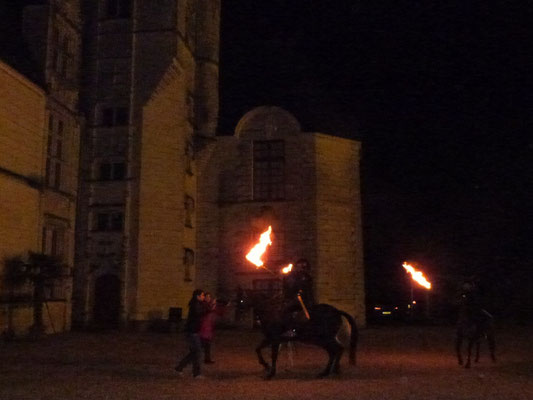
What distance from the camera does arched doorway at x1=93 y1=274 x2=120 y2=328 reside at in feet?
83.3

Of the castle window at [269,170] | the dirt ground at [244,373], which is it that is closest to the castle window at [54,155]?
the dirt ground at [244,373]

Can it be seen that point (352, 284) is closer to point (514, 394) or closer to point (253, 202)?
point (253, 202)

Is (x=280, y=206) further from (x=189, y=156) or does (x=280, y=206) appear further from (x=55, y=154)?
(x=55, y=154)

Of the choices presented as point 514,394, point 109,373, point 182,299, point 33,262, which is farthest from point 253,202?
point 514,394

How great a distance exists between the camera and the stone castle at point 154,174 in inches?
931

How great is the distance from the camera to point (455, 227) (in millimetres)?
33781

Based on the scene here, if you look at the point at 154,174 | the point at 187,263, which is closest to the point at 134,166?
the point at 154,174

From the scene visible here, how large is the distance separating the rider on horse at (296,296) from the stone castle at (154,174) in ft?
39.8

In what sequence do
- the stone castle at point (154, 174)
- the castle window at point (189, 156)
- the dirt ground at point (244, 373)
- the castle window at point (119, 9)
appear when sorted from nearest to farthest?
the dirt ground at point (244, 373), the stone castle at point (154, 174), the castle window at point (119, 9), the castle window at point (189, 156)

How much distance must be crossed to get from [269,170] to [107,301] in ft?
31.4

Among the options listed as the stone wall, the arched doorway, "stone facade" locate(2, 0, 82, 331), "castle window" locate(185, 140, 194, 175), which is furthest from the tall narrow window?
the stone wall

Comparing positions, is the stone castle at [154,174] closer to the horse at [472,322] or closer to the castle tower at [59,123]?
the castle tower at [59,123]

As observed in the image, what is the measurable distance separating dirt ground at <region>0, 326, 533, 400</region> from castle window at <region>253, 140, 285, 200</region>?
34.7 feet

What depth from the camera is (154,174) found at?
85.6 ft
